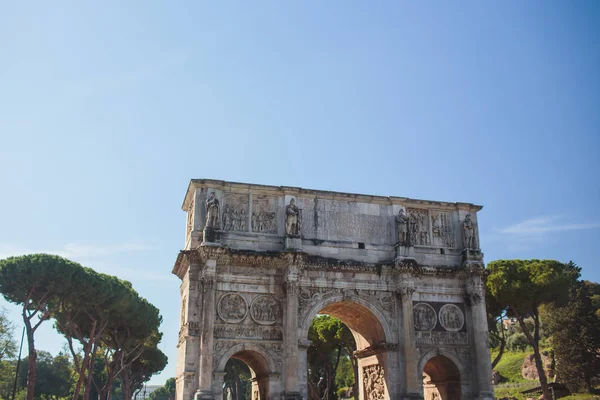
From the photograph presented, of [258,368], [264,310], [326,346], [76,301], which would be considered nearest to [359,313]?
[264,310]

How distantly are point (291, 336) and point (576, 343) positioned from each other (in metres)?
23.1

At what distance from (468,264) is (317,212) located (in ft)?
20.9

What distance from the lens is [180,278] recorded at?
2242 cm

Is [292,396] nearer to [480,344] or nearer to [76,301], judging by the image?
[480,344]

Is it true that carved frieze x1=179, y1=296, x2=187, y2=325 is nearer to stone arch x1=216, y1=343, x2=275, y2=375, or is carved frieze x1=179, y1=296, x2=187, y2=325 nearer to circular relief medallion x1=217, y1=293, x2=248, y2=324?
circular relief medallion x1=217, y1=293, x2=248, y2=324

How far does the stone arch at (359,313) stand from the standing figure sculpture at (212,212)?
186 inches

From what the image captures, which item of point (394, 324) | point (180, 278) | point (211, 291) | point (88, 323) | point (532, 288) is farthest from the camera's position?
point (88, 323)

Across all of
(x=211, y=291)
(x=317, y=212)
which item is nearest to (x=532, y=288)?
(x=317, y=212)

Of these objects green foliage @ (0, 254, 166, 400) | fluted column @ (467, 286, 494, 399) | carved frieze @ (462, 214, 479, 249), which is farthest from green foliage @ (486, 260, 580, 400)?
green foliage @ (0, 254, 166, 400)

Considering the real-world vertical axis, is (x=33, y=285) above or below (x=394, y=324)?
above

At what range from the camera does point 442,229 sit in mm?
23109

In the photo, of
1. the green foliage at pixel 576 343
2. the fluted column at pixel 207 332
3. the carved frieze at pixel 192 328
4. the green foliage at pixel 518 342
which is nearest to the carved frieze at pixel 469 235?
the fluted column at pixel 207 332

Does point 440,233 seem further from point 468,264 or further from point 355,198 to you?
point 355,198

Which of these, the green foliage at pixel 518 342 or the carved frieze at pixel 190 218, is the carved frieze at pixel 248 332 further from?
the green foliage at pixel 518 342
